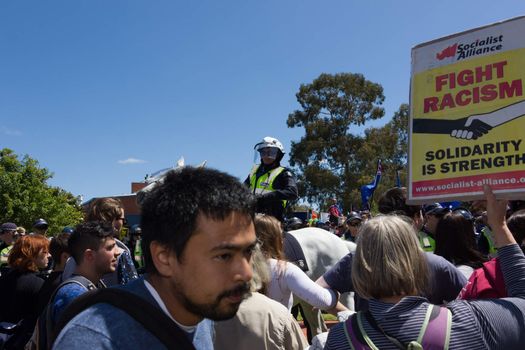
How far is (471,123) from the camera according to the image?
8.21ft

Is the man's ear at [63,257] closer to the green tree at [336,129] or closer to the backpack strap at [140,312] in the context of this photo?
the backpack strap at [140,312]

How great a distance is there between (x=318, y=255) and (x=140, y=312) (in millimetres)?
5245

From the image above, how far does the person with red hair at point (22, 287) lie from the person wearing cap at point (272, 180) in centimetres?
243

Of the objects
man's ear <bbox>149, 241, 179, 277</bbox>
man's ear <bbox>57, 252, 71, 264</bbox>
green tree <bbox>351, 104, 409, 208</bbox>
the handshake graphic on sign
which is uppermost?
green tree <bbox>351, 104, 409, 208</bbox>

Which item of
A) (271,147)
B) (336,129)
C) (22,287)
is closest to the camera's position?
(22,287)

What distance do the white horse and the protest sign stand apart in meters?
3.75

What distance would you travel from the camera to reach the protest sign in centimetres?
240

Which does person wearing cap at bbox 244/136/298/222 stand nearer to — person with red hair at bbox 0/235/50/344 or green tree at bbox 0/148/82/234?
person with red hair at bbox 0/235/50/344

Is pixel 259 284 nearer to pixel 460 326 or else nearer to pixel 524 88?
pixel 460 326

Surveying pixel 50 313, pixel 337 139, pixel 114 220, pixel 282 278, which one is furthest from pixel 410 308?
pixel 337 139

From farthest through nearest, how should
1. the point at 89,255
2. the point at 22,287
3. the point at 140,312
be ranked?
the point at 22,287 → the point at 89,255 → the point at 140,312

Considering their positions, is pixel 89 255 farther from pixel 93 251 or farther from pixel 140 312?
pixel 140 312

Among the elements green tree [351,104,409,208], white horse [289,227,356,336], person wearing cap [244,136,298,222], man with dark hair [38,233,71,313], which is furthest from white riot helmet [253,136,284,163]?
green tree [351,104,409,208]

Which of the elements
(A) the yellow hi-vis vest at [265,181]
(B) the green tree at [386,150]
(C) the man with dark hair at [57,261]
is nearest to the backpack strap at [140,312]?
(C) the man with dark hair at [57,261]
